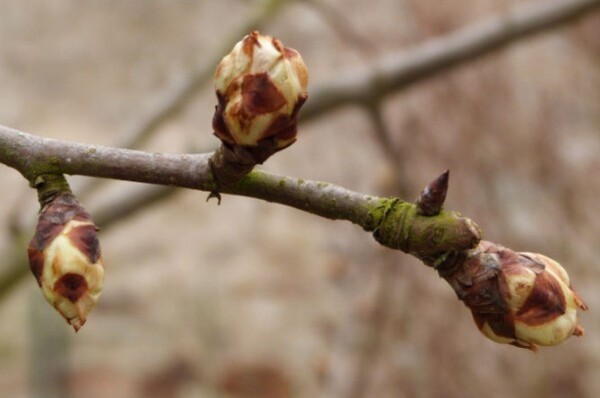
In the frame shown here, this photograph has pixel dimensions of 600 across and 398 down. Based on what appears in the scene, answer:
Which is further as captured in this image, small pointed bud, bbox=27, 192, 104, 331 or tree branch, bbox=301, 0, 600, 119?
tree branch, bbox=301, 0, 600, 119

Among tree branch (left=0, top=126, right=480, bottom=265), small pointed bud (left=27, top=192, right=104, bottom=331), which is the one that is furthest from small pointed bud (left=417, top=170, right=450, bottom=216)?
small pointed bud (left=27, top=192, right=104, bottom=331)

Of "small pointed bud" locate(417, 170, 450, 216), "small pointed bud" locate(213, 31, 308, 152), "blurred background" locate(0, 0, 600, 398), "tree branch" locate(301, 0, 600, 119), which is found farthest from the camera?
"blurred background" locate(0, 0, 600, 398)

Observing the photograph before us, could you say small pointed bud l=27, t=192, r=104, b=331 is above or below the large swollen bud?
above

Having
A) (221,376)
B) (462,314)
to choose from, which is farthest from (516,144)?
(221,376)

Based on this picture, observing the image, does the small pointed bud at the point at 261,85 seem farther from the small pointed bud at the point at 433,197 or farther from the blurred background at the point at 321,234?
the blurred background at the point at 321,234

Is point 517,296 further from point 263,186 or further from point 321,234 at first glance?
point 321,234

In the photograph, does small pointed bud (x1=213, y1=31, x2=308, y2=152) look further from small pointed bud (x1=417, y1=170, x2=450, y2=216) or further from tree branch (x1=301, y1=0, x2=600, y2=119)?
tree branch (x1=301, y1=0, x2=600, y2=119)

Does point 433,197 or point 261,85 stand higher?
point 261,85

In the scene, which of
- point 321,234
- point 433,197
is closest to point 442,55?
point 321,234
